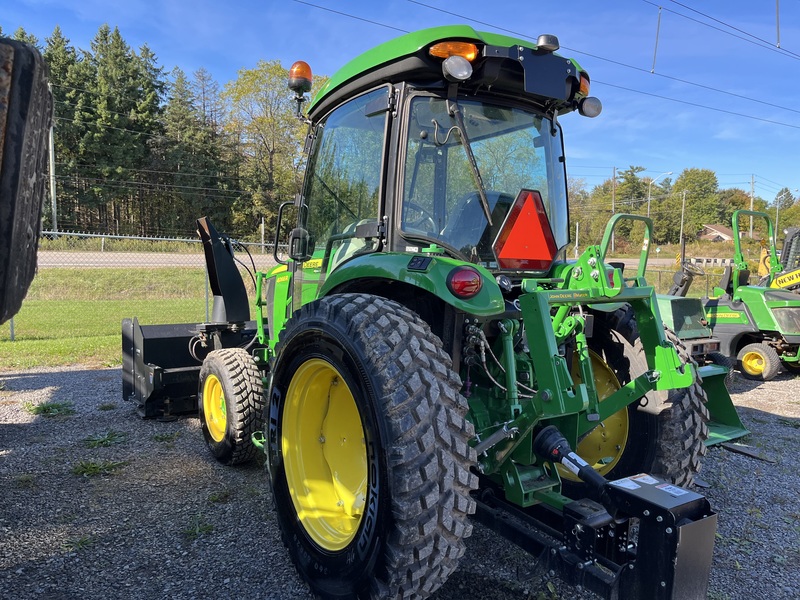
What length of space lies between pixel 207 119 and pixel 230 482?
148 ft

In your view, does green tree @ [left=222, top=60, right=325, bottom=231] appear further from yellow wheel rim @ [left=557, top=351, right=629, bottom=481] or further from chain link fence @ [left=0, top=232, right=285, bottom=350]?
yellow wheel rim @ [left=557, top=351, right=629, bottom=481]

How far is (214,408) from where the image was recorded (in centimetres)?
465

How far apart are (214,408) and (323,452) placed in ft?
6.39

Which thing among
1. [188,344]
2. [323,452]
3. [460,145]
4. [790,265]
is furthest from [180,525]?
[790,265]

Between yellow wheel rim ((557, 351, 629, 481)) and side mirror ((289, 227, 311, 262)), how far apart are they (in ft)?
6.23

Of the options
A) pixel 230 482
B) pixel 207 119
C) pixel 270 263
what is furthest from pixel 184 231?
pixel 230 482

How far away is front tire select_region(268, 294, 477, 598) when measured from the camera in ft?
7.16

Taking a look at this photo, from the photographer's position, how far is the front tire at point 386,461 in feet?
7.16

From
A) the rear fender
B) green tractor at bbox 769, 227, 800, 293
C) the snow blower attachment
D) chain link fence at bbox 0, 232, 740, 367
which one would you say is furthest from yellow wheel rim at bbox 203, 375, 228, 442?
green tractor at bbox 769, 227, 800, 293

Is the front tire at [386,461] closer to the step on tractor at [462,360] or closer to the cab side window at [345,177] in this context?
the step on tractor at [462,360]

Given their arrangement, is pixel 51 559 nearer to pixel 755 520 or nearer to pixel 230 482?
pixel 230 482

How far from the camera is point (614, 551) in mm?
2105

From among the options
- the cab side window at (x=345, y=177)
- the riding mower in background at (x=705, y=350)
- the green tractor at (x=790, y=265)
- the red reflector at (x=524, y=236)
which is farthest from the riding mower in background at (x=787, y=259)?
the cab side window at (x=345, y=177)

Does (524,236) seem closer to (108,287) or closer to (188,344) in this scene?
(188,344)
